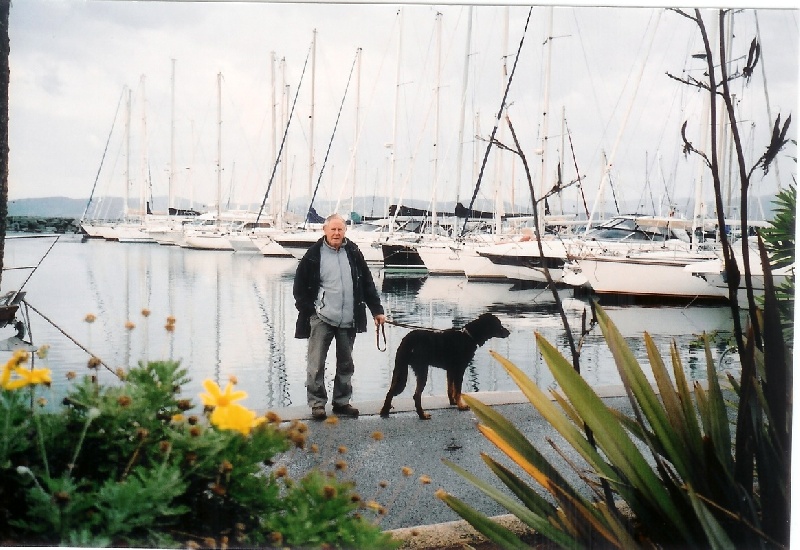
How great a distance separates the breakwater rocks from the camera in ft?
Result: 9.14

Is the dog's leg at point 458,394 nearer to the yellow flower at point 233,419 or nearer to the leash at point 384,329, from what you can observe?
the leash at point 384,329

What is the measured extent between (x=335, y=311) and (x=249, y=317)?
1.26ft

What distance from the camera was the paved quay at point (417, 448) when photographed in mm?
2705

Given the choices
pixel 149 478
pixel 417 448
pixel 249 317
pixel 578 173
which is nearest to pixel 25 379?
pixel 149 478

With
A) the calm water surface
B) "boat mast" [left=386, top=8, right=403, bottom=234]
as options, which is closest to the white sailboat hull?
the calm water surface

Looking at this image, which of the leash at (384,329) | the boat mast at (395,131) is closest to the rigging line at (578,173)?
the boat mast at (395,131)

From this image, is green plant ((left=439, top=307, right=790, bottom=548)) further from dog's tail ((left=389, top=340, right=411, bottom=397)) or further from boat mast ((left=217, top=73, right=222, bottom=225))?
boat mast ((left=217, top=73, right=222, bottom=225))

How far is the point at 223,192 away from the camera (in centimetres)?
312

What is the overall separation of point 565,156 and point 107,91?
6.61 feet

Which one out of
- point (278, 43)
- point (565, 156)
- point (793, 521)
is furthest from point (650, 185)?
point (278, 43)

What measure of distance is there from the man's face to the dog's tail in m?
0.52

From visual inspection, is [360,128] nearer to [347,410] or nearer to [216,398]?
[347,410]

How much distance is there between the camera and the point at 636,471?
1.82m

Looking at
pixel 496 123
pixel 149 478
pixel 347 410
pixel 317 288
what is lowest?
pixel 347 410
